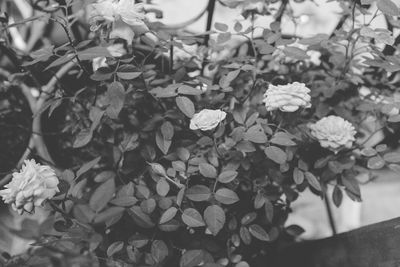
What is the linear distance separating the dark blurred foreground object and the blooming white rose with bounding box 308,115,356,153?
0.21 m

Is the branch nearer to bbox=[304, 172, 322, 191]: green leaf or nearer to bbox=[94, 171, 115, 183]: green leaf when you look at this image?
bbox=[94, 171, 115, 183]: green leaf

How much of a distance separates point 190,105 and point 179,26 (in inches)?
25.1

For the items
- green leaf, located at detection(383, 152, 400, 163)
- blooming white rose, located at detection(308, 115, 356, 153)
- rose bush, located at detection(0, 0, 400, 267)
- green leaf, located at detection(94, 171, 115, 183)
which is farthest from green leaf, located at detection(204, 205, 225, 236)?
green leaf, located at detection(383, 152, 400, 163)

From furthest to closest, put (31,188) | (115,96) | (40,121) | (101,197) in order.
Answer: (40,121), (115,96), (31,188), (101,197)

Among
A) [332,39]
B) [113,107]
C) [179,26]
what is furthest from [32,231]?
[179,26]

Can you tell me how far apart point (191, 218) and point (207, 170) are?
10cm

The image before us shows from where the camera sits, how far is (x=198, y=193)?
32.1 inches

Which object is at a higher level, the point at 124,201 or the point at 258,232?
the point at 124,201

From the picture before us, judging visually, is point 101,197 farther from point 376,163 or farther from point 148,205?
point 376,163

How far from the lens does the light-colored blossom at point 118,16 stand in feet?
2.51

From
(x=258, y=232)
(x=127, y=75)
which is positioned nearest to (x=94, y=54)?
(x=127, y=75)

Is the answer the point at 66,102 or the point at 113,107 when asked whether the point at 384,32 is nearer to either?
the point at 113,107

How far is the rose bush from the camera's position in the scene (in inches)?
30.9

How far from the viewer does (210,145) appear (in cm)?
93
